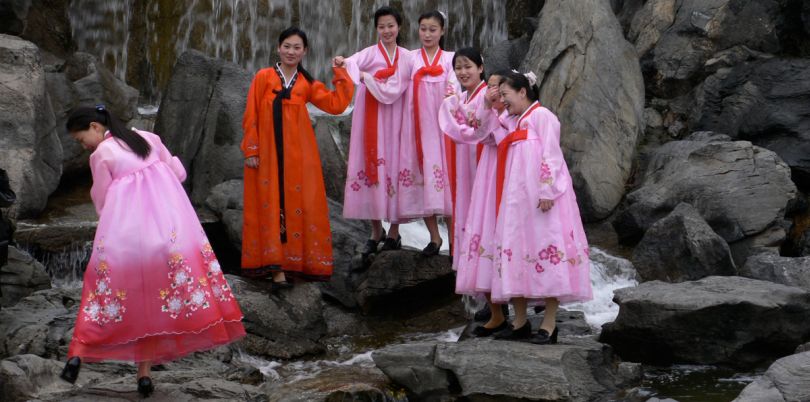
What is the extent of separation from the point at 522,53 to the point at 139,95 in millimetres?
5179

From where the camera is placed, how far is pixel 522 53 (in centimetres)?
1398

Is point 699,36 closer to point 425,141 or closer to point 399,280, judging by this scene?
point 425,141

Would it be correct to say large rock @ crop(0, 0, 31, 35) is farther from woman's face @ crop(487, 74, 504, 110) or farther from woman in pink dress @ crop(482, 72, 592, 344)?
woman in pink dress @ crop(482, 72, 592, 344)

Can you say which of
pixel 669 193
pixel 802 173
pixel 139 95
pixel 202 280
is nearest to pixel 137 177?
pixel 202 280

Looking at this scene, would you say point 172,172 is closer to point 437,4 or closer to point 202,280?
point 202,280

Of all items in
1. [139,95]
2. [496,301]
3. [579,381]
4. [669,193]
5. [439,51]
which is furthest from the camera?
[139,95]

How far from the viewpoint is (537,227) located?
7078 mm

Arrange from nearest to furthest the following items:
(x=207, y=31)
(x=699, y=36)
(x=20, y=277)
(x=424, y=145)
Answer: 1. (x=20, y=277)
2. (x=424, y=145)
3. (x=699, y=36)
4. (x=207, y=31)

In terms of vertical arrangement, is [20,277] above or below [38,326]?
above

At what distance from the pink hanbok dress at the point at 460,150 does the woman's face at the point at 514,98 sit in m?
0.31

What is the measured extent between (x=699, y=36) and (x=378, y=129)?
634 centimetres

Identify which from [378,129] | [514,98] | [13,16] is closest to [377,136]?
[378,129]

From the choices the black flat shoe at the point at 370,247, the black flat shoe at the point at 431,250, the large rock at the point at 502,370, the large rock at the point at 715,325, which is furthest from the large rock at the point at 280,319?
the large rock at the point at 715,325

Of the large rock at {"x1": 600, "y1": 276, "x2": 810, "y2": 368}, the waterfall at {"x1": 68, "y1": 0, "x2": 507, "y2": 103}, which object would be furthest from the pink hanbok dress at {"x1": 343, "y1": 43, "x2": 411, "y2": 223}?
the waterfall at {"x1": 68, "y1": 0, "x2": 507, "y2": 103}
